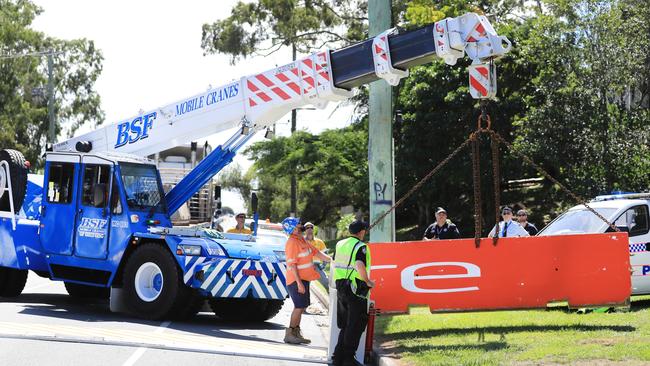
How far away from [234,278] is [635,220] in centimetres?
630

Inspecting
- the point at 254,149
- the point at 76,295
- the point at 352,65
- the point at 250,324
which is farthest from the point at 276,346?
the point at 254,149

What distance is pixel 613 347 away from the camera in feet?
32.1

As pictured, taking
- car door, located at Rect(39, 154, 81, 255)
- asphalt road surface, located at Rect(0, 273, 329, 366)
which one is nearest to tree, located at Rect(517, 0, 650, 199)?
asphalt road surface, located at Rect(0, 273, 329, 366)

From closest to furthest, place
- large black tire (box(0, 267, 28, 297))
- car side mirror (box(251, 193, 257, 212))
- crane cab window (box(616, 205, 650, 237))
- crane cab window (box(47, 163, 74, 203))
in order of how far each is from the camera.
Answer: crane cab window (box(616, 205, 650, 237)), crane cab window (box(47, 163, 74, 203)), car side mirror (box(251, 193, 257, 212)), large black tire (box(0, 267, 28, 297))

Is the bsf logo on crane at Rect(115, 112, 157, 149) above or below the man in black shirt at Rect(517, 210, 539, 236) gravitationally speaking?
above

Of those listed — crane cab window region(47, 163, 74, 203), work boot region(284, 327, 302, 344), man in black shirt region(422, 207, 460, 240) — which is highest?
crane cab window region(47, 163, 74, 203)

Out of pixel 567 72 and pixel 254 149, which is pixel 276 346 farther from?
pixel 254 149

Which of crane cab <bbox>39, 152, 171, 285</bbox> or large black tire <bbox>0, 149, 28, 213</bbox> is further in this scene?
large black tire <bbox>0, 149, 28, 213</bbox>

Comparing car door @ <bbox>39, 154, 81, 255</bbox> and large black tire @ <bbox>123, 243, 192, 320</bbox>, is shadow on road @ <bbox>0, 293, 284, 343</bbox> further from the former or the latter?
car door @ <bbox>39, 154, 81, 255</bbox>

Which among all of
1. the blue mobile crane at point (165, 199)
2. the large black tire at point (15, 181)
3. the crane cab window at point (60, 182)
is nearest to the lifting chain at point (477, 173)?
the blue mobile crane at point (165, 199)

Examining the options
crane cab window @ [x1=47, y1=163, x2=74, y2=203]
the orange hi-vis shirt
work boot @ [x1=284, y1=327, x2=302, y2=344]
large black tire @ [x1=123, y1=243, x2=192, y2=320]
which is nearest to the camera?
work boot @ [x1=284, y1=327, x2=302, y2=344]

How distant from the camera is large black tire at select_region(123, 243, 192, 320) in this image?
532 inches

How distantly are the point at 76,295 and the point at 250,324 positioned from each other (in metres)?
4.15

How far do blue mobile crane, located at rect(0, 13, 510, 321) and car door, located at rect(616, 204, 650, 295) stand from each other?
4016 mm
